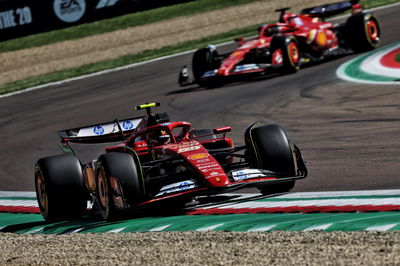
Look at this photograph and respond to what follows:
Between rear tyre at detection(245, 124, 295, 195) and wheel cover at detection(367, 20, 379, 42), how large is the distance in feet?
39.3

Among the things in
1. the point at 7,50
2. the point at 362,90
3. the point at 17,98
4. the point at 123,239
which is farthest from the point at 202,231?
the point at 7,50

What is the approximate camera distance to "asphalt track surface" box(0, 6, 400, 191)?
9977 mm

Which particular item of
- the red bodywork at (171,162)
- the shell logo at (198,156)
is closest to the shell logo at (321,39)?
the red bodywork at (171,162)

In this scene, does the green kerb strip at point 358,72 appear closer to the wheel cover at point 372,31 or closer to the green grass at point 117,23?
the wheel cover at point 372,31

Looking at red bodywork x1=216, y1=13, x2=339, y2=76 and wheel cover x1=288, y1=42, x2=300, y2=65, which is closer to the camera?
wheel cover x1=288, y1=42, x2=300, y2=65

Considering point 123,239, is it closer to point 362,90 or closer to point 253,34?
point 362,90

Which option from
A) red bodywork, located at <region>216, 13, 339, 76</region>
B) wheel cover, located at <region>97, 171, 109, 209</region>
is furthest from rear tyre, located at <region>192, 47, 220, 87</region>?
wheel cover, located at <region>97, 171, 109, 209</region>

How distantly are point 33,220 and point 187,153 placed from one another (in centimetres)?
223

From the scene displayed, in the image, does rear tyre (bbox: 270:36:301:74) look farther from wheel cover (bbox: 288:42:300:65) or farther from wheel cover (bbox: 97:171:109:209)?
wheel cover (bbox: 97:171:109:209)

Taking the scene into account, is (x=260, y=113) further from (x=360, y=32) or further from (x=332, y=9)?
(x=360, y=32)

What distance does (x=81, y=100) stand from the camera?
20797 millimetres

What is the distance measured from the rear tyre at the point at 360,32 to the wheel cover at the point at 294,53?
1.77 m

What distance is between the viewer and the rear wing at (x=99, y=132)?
986 cm

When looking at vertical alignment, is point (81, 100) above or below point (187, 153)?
below
